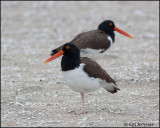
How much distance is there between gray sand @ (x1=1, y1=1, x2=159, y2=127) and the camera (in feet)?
21.0

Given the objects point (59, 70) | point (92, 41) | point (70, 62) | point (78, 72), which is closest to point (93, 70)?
point (78, 72)

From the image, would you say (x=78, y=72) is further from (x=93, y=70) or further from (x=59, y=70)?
(x=59, y=70)

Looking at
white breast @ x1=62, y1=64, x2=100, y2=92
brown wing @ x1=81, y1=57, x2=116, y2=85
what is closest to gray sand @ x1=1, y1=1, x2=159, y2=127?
white breast @ x1=62, y1=64, x2=100, y2=92

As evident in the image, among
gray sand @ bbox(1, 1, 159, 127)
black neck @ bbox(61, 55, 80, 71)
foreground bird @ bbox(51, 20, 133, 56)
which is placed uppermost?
black neck @ bbox(61, 55, 80, 71)

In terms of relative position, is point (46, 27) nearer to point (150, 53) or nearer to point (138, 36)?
point (138, 36)

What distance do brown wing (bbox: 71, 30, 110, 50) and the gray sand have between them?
1.11 feet

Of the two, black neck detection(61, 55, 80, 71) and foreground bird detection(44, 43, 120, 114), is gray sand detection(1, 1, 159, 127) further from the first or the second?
black neck detection(61, 55, 80, 71)

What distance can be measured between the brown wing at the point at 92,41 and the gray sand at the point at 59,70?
338 millimetres

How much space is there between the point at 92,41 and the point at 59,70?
1.36 metres

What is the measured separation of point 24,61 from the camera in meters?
10.5

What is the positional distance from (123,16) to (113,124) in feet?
35.0

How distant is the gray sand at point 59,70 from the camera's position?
21.0ft

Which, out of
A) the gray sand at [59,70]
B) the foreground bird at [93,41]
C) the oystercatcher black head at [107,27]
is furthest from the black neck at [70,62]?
the oystercatcher black head at [107,27]

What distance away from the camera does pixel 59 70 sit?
955 cm
